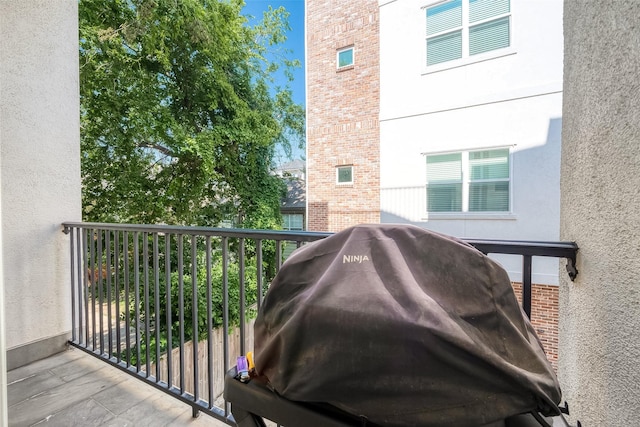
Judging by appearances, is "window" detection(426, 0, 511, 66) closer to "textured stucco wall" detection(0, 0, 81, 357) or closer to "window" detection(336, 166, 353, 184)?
"window" detection(336, 166, 353, 184)

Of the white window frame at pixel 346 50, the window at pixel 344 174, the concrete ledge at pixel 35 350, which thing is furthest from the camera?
the window at pixel 344 174

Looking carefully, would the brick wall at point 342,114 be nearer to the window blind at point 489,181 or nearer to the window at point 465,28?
the window at point 465,28

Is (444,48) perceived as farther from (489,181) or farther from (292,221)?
(292,221)

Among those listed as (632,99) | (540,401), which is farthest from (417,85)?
(540,401)

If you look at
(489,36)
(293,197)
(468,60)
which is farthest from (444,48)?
(293,197)

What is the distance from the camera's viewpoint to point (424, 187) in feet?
18.4

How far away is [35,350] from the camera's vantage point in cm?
209

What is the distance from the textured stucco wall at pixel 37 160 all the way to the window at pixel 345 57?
579 cm

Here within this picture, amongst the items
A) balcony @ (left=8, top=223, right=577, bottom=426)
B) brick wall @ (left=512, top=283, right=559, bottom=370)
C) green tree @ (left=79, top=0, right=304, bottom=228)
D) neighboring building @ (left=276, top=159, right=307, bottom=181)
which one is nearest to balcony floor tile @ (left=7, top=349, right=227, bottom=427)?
balcony @ (left=8, top=223, right=577, bottom=426)

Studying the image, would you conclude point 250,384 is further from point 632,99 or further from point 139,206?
point 139,206

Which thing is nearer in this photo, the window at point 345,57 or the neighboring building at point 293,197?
the window at point 345,57

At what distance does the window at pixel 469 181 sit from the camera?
4.92 m

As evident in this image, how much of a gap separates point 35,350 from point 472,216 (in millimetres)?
5418

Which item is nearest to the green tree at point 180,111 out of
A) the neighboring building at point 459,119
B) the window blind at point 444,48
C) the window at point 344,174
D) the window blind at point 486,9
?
the window at point 344,174
